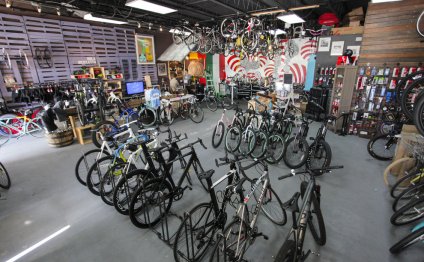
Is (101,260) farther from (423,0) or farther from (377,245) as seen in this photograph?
(423,0)

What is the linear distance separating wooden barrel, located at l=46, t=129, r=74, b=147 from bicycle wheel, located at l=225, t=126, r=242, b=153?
159 inches

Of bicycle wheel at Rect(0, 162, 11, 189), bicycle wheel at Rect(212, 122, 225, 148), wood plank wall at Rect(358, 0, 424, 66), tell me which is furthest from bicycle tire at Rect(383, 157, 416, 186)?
bicycle wheel at Rect(0, 162, 11, 189)

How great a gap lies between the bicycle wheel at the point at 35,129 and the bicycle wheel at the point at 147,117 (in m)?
2.83

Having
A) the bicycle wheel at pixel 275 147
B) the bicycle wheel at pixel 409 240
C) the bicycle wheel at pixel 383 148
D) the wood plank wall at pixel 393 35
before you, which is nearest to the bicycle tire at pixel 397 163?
the bicycle wheel at pixel 383 148

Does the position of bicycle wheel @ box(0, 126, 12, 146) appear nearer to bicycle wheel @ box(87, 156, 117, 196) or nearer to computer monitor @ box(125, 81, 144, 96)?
computer monitor @ box(125, 81, 144, 96)

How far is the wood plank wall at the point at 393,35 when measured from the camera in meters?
4.44

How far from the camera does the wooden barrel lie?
503 centimetres

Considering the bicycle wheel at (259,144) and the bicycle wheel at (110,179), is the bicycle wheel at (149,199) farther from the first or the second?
the bicycle wheel at (259,144)

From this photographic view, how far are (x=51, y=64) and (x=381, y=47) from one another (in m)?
9.50

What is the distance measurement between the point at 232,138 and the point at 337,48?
5174 millimetres

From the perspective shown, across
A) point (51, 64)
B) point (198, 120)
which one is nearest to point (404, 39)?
point (198, 120)

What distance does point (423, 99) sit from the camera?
8.75 feet

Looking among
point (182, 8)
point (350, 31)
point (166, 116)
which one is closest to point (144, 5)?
point (182, 8)

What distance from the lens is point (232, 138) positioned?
4.77 meters
